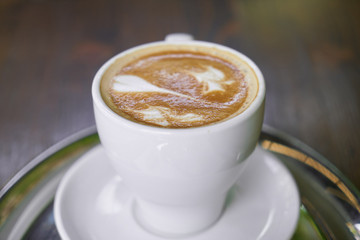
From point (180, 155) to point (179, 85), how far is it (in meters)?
0.18

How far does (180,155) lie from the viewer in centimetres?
61

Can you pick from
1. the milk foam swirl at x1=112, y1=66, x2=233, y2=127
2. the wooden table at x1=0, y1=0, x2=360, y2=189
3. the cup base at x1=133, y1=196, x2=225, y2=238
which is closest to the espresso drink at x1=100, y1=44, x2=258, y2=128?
the milk foam swirl at x1=112, y1=66, x2=233, y2=127

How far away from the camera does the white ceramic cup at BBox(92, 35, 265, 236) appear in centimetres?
61

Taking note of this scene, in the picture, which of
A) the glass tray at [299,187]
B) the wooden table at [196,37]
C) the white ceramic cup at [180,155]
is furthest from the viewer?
the wooden table at [196,37]

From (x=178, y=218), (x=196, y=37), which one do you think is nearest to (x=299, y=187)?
(x=178, y=218)

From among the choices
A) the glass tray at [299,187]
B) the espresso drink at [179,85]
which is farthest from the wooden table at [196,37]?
the espresso drink at [179,85]

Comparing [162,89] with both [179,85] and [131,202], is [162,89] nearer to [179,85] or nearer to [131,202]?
[179,85]

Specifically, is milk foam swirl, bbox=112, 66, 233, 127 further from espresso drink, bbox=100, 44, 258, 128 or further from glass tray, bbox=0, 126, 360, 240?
glass tray, bbox=0, 126, 360, 240

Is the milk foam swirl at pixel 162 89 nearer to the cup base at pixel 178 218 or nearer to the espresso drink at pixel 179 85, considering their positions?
the espresso drink at pixel 179 85

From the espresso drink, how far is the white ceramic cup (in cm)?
3

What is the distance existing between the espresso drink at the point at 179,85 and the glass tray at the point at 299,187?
9.1 inches

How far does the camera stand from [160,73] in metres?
0.79

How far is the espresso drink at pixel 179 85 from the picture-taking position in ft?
2.23

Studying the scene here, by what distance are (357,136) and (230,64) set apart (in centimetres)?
43
